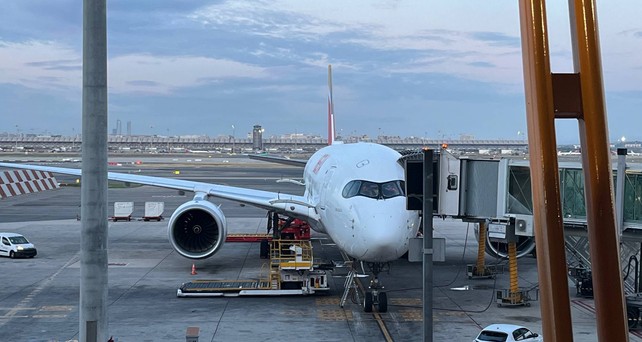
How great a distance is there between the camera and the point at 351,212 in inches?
734

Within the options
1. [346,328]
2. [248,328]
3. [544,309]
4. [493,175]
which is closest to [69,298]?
[248,328]

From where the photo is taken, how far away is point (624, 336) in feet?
13.5

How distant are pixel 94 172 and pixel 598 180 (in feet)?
20.7

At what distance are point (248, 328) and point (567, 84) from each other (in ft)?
44.4

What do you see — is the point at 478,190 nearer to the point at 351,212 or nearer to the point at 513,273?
the point at 351,212

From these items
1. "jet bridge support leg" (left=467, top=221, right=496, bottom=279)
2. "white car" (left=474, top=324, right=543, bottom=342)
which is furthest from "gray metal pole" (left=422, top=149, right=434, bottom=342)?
"jet bridge support leg" (left=467, top=221, right=496, bottom=279)

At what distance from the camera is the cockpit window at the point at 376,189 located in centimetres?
1886

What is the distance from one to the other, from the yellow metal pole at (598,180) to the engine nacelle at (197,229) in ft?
69.5

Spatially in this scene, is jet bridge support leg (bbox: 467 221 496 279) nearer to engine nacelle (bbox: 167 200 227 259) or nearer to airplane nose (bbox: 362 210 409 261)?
airplane nose (bbox: 362 210 409 261)

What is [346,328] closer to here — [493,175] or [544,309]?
[493,175]

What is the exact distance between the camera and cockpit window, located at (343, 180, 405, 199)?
18.9 m

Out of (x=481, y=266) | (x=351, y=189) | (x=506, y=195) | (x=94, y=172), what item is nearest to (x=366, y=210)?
(x=351, y=189)

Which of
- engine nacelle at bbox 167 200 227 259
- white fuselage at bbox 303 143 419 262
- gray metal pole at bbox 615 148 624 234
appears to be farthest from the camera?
engine nacelle at bbox 167 200 227 259

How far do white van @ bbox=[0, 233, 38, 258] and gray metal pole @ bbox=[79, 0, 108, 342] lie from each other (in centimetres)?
2044
